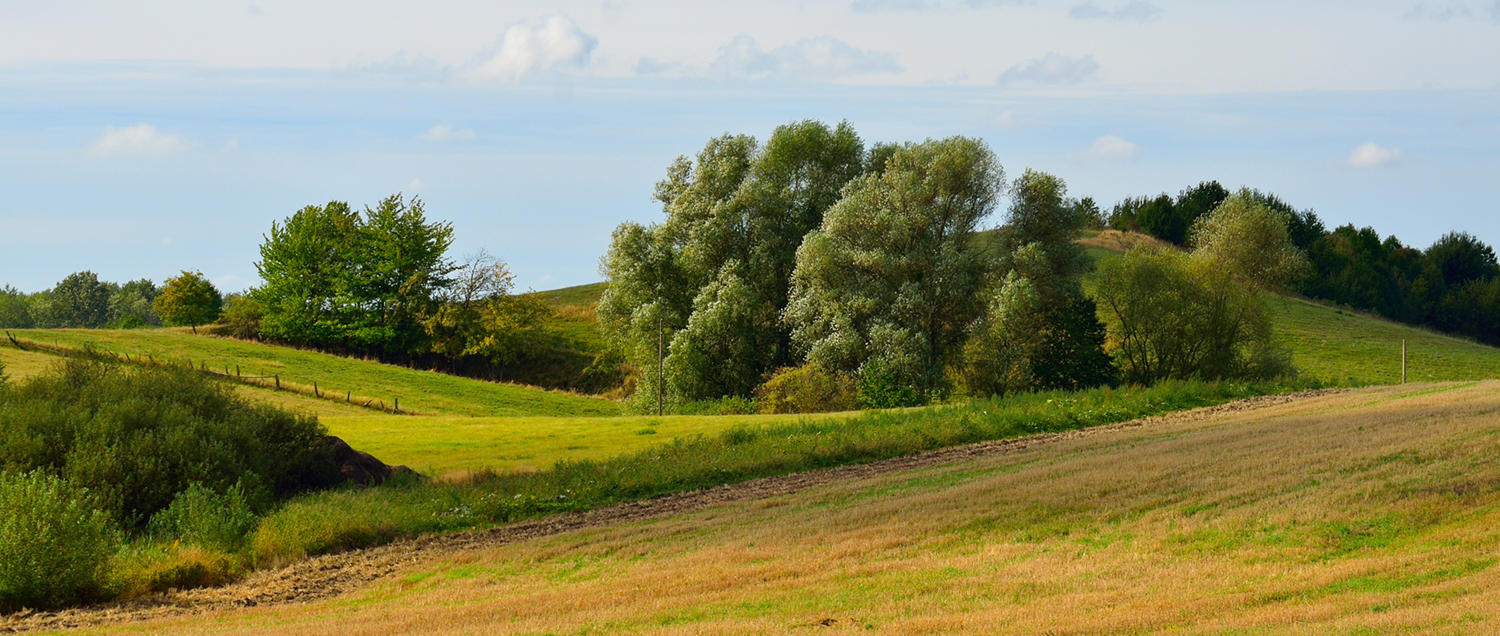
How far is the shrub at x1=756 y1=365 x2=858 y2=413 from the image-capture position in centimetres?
4691

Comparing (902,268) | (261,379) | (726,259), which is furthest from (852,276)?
(261,379)

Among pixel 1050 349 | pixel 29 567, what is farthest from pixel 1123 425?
pixel 29 567

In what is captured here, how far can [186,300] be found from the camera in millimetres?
96562

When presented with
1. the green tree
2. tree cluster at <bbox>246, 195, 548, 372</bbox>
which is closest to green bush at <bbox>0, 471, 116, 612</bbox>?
tree cluster at <bbox>246, 195, 548, 372</bbox>

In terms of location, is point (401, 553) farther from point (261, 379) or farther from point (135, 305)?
point (135, 305)

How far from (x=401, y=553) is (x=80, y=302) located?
16258 cm

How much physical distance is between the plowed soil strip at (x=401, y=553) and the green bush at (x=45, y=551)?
636 mm

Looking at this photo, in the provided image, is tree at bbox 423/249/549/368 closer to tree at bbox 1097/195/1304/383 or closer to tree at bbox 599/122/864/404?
tree at bbox 599/122/864/404

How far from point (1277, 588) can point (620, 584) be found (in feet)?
27.9

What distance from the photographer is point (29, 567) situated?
16156mm

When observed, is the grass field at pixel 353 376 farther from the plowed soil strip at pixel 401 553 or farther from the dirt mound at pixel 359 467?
the plowed soil strip at pixel 401 553

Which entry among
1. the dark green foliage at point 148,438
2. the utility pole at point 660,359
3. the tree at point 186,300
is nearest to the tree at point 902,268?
the utility pole at point 660,359

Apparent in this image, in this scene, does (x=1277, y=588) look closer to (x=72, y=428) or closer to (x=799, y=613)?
(x=799, y=613)

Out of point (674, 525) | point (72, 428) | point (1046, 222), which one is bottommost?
point (674, 525)
